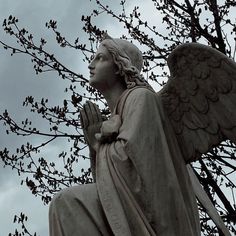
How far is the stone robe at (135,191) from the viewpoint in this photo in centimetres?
463

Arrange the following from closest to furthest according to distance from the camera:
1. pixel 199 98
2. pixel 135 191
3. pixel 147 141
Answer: pixel 135 191, pixel 147 141, pixel 199 98

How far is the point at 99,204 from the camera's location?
4773mm

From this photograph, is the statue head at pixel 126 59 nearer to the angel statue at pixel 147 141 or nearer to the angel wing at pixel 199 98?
the angel statue at pixel 147 141

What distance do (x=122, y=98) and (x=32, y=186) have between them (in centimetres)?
433

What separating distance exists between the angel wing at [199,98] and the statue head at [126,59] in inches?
9.1

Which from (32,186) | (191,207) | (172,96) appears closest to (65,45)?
(32,186)

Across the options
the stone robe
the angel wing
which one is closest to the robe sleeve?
the stone robe

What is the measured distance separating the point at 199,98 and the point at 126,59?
591 millimetres

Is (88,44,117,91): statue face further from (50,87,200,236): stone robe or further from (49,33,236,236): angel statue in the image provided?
(50,87,200,236): stone robe

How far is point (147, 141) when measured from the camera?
4.84m

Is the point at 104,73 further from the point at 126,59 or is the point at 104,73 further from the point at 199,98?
the point at 199,98

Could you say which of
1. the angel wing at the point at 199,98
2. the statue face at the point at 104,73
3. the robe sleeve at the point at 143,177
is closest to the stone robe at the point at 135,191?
the robe sleeve at the point at 143,177

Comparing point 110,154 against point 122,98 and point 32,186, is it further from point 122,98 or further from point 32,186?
point 32,186

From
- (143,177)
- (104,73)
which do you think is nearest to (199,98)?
(104,73)
